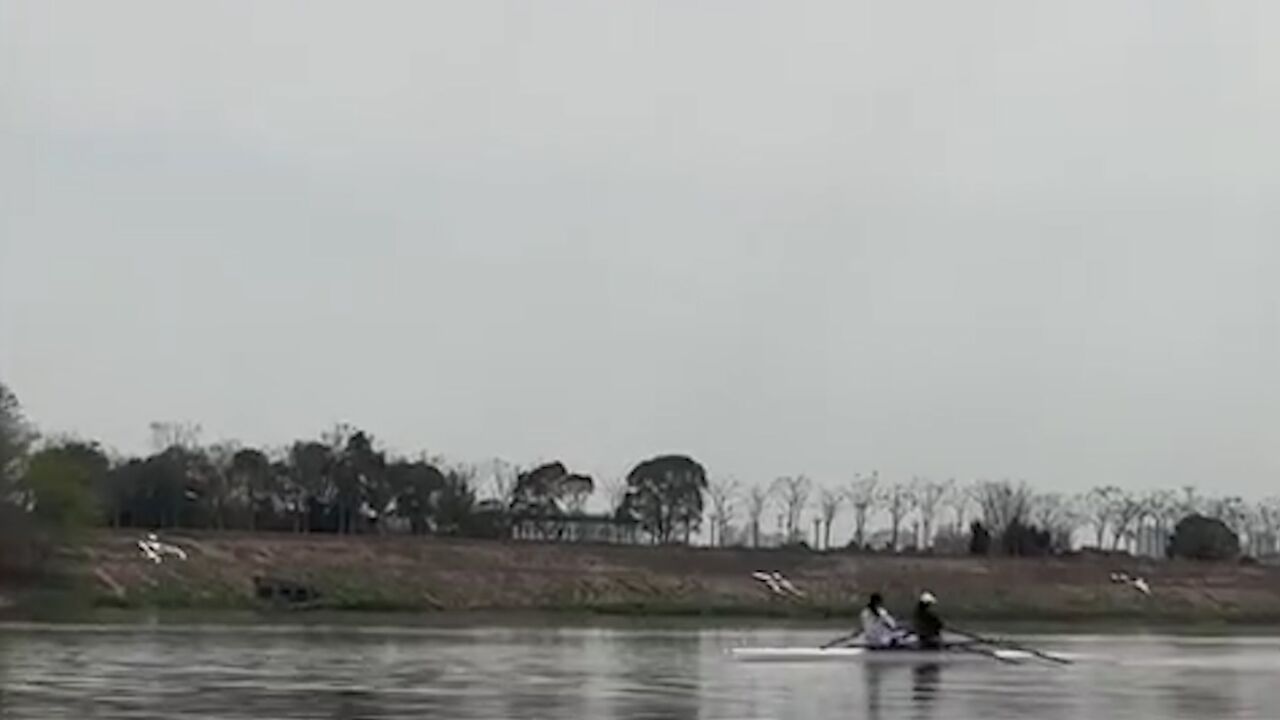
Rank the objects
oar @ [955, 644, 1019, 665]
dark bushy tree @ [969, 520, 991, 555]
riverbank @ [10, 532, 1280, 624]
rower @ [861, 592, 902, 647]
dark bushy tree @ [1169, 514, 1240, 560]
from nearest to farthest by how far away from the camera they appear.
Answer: rower @ [861, 592, 902, 647] < oar @ [955, 644, 1019, 665] < riverbank @ [10, 532, 1280, 624] < dark bushy tree @ [969, 520, 991, 555] < dark bushy tree @ [1169, 514, 1240, 560]

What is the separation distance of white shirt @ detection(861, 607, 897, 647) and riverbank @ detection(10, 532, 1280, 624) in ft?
111

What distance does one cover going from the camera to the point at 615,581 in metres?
88.9

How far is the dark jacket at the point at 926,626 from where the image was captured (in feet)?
136

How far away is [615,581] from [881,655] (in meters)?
49.0

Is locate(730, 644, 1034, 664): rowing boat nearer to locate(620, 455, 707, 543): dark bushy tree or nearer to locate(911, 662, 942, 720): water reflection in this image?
locate(911, 662, 942, 720): water reflection

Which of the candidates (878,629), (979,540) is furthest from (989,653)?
(979,540)

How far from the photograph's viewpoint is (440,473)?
378 feet

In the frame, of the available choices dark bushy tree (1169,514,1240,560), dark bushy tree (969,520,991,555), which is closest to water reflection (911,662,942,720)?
dark bushy tree (969,520,991,555)

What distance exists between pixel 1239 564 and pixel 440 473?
37.9 m

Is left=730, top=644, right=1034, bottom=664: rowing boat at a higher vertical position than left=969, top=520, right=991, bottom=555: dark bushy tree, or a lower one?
lower

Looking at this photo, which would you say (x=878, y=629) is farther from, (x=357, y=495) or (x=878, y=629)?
(x=357, y=495)

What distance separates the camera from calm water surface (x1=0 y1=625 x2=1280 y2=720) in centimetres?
2562

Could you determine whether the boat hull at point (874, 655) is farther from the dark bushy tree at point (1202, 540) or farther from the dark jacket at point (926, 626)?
the dark bushy tree at point (1202, 540)

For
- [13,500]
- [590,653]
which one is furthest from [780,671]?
[13,500]
